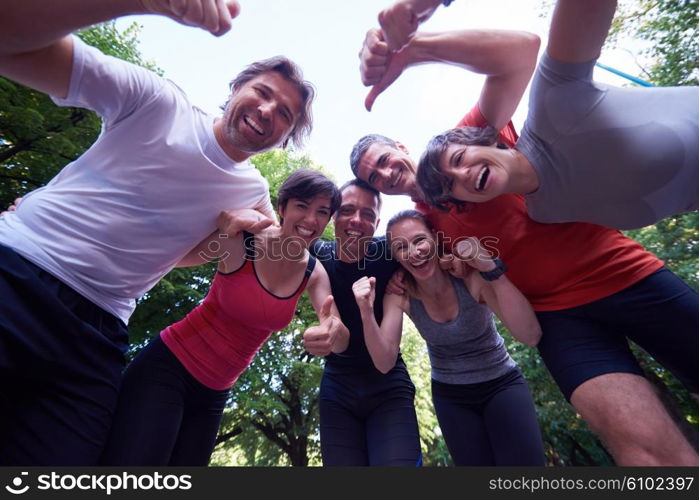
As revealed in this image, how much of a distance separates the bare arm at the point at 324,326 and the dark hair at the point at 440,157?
873 millimetres

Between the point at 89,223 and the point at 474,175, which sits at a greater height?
the point at 474,175

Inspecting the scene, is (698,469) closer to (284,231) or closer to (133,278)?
(284,231)

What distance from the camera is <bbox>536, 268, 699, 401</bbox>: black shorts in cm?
194

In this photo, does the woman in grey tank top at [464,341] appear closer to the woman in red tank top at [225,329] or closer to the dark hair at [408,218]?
the dark hair at [408,218]

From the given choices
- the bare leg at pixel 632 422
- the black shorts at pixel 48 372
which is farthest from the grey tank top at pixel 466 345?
the black shorts at pixel 48 372

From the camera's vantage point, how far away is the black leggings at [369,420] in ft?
7.82

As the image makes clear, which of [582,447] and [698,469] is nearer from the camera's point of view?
[698,469]

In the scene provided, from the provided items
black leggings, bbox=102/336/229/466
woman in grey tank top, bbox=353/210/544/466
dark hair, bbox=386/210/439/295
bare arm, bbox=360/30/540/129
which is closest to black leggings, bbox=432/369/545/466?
woman in grey tank top, bbox=353/210/544/466

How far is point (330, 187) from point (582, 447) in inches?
487

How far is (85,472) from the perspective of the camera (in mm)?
1701

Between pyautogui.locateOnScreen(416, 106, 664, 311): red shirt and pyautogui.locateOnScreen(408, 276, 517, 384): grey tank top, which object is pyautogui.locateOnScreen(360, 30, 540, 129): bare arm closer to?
pyautogui.locateOnScreen(416, 106, 664, 311): red shirt

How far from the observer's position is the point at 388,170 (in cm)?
295

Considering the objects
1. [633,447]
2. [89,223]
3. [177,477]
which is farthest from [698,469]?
[89,223]

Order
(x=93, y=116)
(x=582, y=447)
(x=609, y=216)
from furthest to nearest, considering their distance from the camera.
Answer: (x=582, y=447) < (x=93, y=116) < (x=609, y=216)
